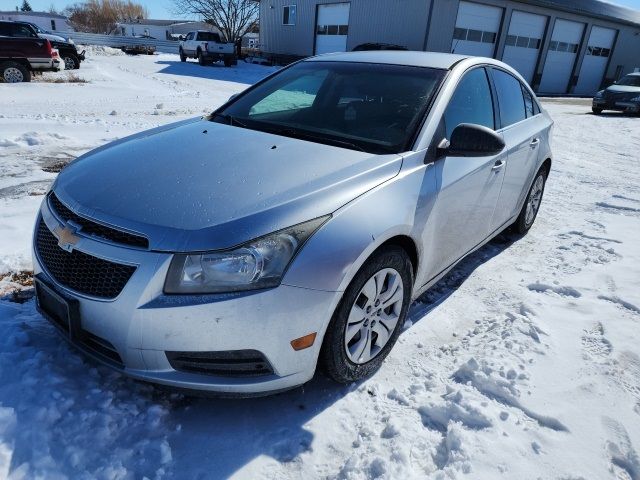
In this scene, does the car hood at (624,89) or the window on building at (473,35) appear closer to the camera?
the car hood at (624,89)

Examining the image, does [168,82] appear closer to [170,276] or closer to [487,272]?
[487,272]

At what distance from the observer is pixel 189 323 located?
182 centimetres

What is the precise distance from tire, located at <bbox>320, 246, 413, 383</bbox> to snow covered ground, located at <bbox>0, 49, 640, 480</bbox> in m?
0.16

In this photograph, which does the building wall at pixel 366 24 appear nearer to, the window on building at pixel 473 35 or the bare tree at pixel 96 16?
the window on building at pixel 473 35

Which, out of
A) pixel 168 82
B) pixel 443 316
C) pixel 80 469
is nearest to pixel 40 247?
pixel 80 469

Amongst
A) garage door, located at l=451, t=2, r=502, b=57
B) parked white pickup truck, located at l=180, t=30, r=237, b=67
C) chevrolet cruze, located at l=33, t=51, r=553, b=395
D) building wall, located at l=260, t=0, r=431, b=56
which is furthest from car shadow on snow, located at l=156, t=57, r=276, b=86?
chevrolet cruze, located at l=33, t=51, r=553, b=395

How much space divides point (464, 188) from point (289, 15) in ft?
91.3

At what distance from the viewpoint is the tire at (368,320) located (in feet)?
7.00

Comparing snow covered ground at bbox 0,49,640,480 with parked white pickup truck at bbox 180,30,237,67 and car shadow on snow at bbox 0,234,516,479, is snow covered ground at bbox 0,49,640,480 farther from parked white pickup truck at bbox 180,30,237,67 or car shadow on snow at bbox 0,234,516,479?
parked white pickup truck at bbox 180,30,237,67

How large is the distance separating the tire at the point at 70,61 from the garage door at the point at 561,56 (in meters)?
23.3

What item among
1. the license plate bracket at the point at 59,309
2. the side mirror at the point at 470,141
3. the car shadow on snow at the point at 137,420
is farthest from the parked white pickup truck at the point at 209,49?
the license plate bracket at the point at 59,309

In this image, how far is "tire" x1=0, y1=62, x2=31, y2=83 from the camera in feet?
39.6

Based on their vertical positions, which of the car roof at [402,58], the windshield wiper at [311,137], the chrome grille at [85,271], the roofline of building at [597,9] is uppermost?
the roofline of building at [597,9]

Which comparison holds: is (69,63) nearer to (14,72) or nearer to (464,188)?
(14,72)
